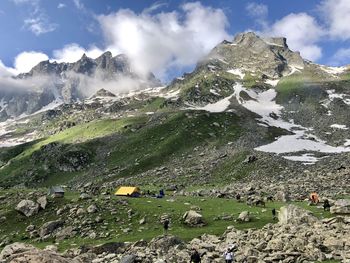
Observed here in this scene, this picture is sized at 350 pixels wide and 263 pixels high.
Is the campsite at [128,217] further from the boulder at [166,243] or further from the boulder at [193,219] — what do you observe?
the boulder at [166,243]

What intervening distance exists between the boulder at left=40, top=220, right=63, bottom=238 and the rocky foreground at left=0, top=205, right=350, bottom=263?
45.7 feet

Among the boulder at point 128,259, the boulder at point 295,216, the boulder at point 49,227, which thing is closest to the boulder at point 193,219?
the boulder at point 295,216

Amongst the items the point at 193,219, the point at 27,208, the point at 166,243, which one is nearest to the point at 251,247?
the point at 166,243

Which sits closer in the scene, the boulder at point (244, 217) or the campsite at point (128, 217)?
the campsite at point (128, 217)

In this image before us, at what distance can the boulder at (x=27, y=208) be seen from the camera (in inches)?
2416

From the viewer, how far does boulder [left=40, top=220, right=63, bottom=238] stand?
55.2 m

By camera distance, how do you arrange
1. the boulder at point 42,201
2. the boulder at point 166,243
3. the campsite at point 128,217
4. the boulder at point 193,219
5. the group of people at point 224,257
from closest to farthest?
the group of people at point 224,257 → the boulder at point 166,243 → the campsite at point 128,217 → the boulder at point 193,219 → the boulder at point 42,201

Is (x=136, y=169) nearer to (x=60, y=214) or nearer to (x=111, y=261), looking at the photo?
(x=60, y=214)

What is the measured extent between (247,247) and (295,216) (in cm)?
1109

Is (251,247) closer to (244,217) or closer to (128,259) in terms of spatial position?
(128,259)

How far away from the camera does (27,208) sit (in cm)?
6197

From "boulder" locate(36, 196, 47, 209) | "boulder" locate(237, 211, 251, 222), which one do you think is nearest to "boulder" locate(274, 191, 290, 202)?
"boulder" locate(237, 211, 251, 222)

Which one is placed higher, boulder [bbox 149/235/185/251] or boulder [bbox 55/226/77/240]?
boulder [bbox 55/226/77/240]

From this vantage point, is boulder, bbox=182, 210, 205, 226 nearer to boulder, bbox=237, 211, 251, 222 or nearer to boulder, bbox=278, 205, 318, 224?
boulder, bbox=237, 211, 251, 222
